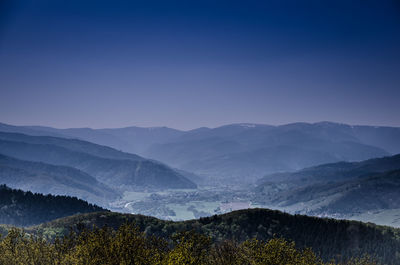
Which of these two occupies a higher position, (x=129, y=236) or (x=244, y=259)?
(x=129, y=236)

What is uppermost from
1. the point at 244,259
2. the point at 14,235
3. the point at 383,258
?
the point at 14,235

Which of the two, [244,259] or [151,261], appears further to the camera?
[244,259]

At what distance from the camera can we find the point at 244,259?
6375 cm

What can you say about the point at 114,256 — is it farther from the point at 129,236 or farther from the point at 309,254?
the point at 309,254

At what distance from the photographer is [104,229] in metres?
56.0

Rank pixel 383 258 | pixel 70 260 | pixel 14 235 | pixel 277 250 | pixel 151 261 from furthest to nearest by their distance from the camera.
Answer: pixel 383 258 → pixel 277 250 → pixel 14 235 → pixel 151 261 → pixel 70 260

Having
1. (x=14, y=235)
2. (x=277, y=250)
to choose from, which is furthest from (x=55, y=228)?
(x=277, y=250)

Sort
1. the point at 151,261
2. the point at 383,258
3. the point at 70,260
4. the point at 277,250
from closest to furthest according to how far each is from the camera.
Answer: the point at 70,260
the point at 151,261
the point at 277,250
the point at 383,258

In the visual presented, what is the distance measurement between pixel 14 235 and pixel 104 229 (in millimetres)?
12704

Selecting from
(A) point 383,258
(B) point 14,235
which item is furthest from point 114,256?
(A) point 383,258

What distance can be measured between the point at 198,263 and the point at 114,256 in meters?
13.7

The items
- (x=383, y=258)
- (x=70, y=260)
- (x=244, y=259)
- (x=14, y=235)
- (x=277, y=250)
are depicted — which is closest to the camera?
(x=70, y=260)

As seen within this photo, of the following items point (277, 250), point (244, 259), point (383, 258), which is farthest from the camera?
point (383, 258)

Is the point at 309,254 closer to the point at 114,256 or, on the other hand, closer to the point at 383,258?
the point at 114,256
